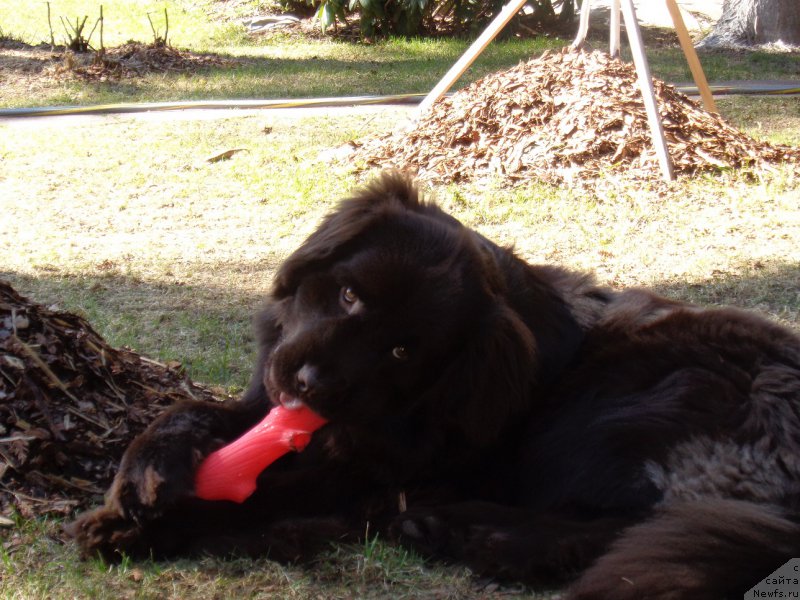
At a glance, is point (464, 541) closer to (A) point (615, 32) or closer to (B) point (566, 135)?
(B) point (566, 135)

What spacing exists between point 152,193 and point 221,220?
111 centimetres

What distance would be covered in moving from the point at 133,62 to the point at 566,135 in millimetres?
8710

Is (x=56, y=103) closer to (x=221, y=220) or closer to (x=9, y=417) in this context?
(x=221, y=220)

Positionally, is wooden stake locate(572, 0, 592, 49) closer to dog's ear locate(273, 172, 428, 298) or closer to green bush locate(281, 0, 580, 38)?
dog's ear locate(273, 172, 428, 298)

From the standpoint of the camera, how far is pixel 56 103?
1265 cm

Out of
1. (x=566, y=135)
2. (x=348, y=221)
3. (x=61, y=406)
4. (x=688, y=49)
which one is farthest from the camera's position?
(x=688, y=49)

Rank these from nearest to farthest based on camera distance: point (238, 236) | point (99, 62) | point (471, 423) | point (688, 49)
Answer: point (471, 423)
point (238, 236)
point (688, 49)
point (99, 62)

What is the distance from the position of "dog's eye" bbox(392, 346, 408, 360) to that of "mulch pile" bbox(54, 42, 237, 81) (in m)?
12.0

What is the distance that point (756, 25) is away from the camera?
54.2 ft

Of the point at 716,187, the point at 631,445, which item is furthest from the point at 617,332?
the point at 716,187

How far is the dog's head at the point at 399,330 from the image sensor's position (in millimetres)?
3289

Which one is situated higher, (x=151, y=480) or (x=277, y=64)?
(x=277, y=64)

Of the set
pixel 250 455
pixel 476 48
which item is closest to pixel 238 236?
pixel 476 48

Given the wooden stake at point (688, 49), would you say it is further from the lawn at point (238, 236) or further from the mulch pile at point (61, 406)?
the mulch pile at point (61, 406)
